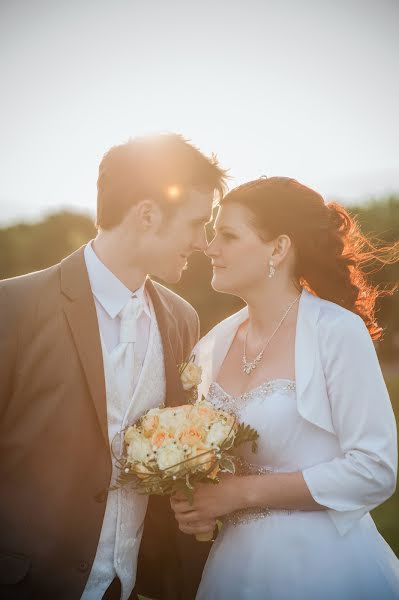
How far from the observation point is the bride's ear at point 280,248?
346 centimetres

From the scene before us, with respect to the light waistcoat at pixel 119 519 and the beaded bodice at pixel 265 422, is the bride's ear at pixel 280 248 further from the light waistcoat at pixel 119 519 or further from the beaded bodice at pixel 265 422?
the light waistcoat at pixel 119 519

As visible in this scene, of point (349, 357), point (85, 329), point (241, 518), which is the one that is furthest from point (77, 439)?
point (349, 357)

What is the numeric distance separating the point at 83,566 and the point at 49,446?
648 mm

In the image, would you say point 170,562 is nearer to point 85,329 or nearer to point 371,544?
point 371,544

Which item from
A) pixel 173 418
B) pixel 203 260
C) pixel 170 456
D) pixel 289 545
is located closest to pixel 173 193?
pixel 173 418

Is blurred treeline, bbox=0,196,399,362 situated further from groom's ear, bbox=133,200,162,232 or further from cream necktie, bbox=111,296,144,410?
cream necktie, bbox=111,296,144,410

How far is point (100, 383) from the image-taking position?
2975mm

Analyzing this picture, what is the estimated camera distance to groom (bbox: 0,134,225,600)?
2.94 m

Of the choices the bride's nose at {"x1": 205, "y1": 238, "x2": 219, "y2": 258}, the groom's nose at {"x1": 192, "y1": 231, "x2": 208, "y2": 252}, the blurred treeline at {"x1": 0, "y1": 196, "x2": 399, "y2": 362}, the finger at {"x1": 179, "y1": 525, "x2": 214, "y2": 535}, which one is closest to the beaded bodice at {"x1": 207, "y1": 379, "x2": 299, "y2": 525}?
the finger at {"x1": 179, "y1": 525, "x2": 214, "y2": 535}

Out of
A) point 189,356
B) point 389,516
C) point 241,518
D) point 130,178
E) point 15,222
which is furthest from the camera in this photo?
point 15,222

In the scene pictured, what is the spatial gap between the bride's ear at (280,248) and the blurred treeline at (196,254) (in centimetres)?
621

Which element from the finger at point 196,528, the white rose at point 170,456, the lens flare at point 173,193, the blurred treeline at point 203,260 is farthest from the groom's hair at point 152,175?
the blurred treeline at point 203,260

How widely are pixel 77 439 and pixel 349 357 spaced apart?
144cm

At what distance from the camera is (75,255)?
129 inches
